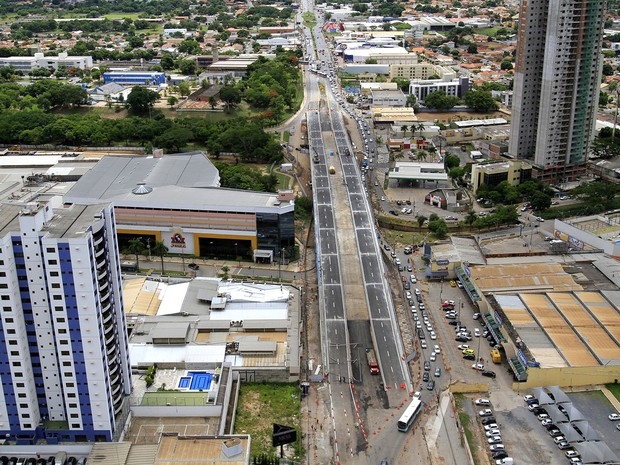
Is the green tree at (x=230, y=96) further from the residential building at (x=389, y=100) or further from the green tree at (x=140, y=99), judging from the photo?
the residential building at (x=389, y=100)

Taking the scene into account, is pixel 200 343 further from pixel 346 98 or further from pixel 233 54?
pixel 233 54

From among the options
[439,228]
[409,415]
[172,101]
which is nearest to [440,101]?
[172,101]

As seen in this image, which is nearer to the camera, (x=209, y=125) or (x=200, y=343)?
(x=200, y=343)

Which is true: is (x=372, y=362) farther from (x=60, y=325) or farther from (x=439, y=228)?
(x=439, y=228)

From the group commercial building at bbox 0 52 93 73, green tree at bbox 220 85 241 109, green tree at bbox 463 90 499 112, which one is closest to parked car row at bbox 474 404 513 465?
green tree at bbox 220 85 241 109

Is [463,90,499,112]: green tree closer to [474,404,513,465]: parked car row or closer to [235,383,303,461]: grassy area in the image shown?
[474,404,513,465]: parked car row

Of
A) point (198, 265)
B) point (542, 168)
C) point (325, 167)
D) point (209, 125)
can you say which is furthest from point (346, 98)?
point (198, 265)

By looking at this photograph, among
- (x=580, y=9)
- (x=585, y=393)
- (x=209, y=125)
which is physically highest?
(x=580, y=9)

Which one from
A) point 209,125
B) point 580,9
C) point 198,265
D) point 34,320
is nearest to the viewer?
point 34,320

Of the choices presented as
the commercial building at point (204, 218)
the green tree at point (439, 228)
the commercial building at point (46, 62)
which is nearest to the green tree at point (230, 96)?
the commercial building at point (204, 218)
